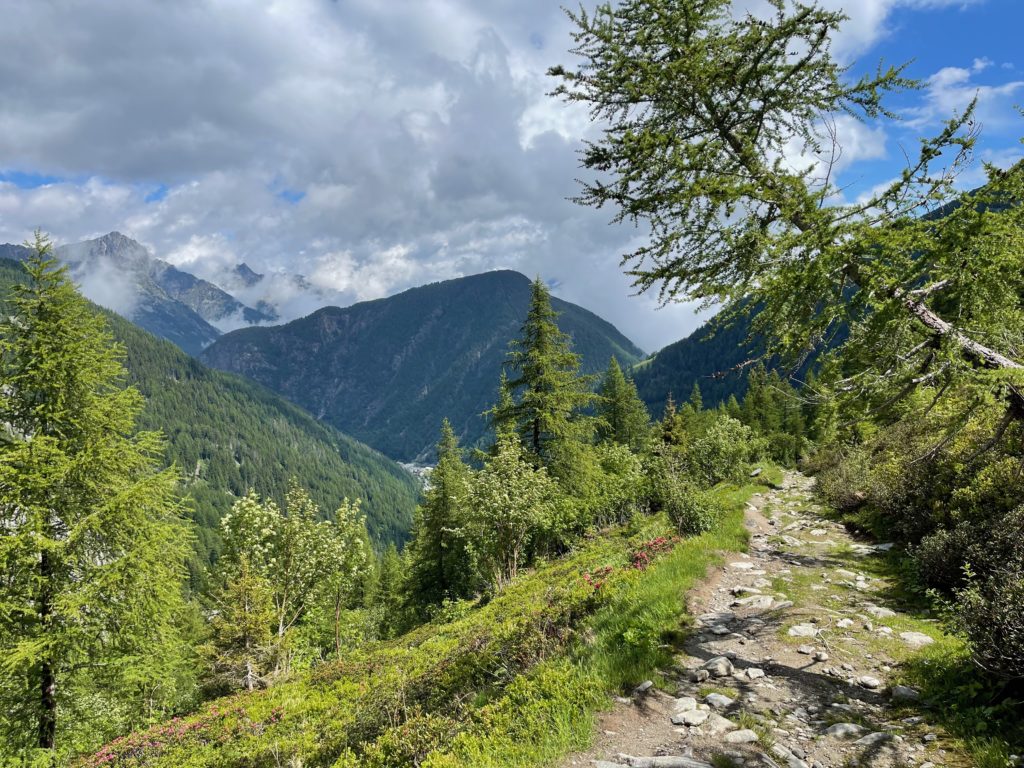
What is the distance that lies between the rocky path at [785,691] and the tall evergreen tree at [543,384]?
18.7 m

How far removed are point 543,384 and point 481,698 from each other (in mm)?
22484

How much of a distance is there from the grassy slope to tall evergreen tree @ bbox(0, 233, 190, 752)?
2367 mm

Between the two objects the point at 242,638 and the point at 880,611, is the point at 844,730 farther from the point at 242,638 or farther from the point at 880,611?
the point at 242,638

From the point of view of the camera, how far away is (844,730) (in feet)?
16.5

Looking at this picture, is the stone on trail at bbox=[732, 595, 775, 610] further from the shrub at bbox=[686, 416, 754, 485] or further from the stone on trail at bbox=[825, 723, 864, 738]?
the shrub at bbox=[686, 416, 754, 485]

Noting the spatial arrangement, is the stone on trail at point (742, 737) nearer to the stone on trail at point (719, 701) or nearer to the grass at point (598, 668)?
the stone on trail at point (719, 701)

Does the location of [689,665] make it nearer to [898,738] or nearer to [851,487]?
[898,738]

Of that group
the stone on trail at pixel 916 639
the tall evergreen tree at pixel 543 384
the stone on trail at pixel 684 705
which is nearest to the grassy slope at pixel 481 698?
the stone on trail at pixel 684 705

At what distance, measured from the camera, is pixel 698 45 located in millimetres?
6887

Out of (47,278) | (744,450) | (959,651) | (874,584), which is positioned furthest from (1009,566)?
(744,450)

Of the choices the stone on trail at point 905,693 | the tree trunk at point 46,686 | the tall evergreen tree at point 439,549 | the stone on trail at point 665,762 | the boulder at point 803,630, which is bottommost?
the tall evergreen tree at point 439,549

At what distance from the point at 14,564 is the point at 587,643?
12773 millimetres

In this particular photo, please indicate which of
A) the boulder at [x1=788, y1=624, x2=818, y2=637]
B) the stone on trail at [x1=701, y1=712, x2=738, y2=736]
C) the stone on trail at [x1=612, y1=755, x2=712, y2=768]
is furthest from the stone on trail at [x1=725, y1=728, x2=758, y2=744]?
the boulder at [x1=788, y1=624, x2=818, y2=637]

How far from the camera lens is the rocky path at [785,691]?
473 centimetres
